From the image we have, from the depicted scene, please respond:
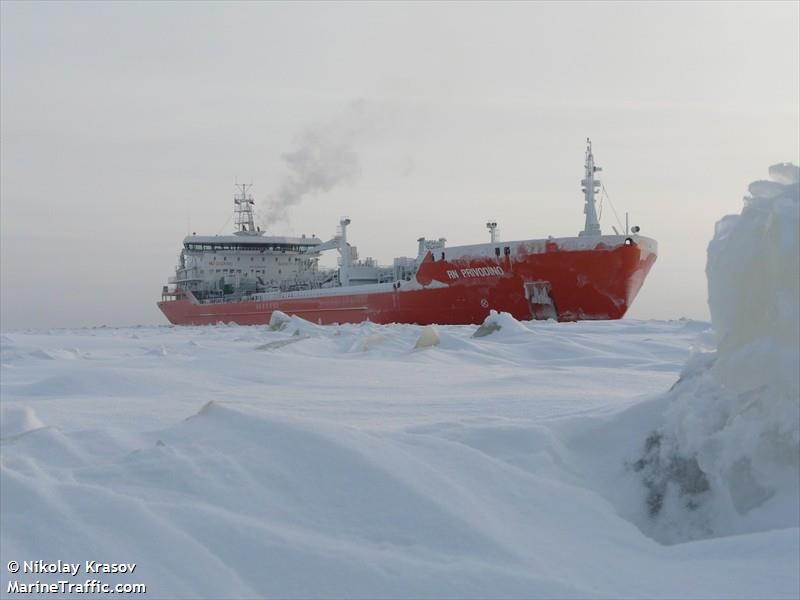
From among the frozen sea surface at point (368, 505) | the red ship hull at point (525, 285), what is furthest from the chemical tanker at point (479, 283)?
the frozen sea surface at point (368, 505)

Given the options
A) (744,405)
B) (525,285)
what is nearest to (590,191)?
(525,285)

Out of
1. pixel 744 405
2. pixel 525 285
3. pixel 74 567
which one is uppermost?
pixel 525 285

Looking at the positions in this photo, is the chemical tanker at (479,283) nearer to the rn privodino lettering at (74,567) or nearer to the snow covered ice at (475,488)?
the snow covered ice at (475,488)

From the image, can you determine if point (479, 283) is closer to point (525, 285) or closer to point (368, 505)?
point (525, 285)

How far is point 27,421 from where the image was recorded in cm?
237

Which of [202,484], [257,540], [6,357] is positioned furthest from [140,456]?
[6,357]

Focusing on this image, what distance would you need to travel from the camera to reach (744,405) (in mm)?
1733

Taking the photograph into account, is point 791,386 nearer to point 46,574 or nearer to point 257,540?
point 257,540

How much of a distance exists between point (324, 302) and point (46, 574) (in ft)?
69.6

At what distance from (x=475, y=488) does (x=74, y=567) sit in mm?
823

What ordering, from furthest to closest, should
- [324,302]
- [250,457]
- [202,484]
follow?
1. [324,302]
2. [250,457]
3. [202,484]

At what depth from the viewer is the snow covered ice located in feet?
4.11

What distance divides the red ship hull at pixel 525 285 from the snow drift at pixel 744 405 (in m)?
15.0

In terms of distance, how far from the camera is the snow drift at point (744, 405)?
1596 millimetres
